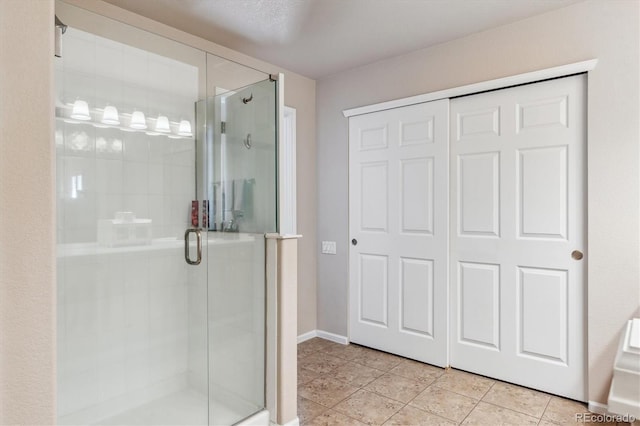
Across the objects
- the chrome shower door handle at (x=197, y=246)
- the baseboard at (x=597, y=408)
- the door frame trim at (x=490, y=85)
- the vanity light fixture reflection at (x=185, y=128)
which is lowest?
the baseboard at (x=597, y=408)

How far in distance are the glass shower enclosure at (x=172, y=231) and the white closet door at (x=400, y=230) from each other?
132 cm

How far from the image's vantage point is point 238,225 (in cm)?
217

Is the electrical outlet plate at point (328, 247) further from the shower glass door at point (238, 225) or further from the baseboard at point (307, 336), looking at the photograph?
the shower glass door at point (238, 225)

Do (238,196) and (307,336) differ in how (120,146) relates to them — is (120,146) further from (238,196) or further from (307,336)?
(307,336)

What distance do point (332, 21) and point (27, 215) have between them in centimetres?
220

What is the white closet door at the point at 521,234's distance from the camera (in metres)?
2.38

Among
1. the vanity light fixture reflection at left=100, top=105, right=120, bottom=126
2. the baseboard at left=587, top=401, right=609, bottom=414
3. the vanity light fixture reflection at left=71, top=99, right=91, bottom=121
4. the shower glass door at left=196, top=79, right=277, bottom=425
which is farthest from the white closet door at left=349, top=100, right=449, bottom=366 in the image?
the vanity light fixture reflection at left=71, top=99, right=91, bottom=121

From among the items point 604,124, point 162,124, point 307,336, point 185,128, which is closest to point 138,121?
point 162,124

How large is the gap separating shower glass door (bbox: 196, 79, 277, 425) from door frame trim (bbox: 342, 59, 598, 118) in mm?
1297

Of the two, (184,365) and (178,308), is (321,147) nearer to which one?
(178,308)

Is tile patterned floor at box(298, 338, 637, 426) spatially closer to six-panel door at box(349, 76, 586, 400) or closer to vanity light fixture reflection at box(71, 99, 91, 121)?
six-panel door at box(349, 76, 586, 400)

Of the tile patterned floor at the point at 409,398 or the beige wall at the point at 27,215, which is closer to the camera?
the beige wall at the point at 27,215

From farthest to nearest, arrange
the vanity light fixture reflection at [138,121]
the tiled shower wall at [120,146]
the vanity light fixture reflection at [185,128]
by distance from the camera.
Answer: the vanity light fixture reflection at [185,128], the vanity light fixture reflection at [138,121], the tiled shower wall at [120,146]

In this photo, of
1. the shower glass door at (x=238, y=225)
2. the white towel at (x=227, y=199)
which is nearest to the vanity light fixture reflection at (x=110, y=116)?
the shower glass door at (x=238, y=225)
